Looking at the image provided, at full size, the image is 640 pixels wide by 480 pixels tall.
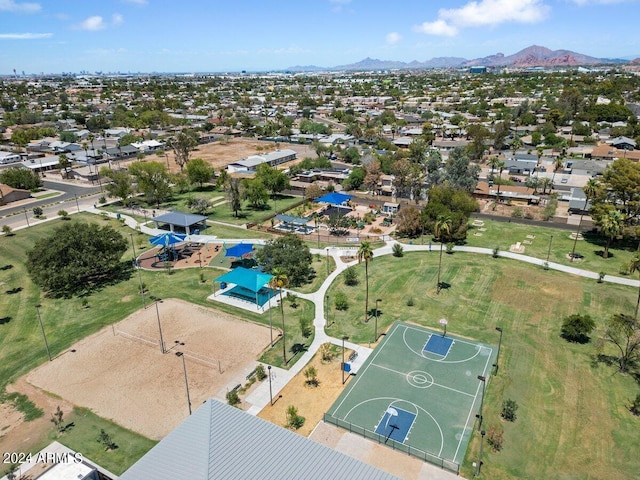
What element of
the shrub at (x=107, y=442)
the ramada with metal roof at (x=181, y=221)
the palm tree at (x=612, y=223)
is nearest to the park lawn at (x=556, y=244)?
the palm tree at (x=612, y=223)

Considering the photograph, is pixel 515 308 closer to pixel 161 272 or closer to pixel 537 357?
pixel 537 357

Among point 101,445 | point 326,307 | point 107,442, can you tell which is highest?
point 107,442

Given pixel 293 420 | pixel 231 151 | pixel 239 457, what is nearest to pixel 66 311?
pixel 293 420

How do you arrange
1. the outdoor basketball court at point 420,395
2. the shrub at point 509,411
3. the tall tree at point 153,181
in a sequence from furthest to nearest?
the tall tree at point 153,181
the shrub at point 509,411
the outdoor basketball court at point 420,395

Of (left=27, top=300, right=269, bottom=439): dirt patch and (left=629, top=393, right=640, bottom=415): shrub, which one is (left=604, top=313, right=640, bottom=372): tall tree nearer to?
(left=629, top=393, right=640, bottom=415): shrub

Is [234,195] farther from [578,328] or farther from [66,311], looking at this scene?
[578,328]

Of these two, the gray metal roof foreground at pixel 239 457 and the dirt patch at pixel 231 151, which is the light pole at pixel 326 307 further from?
the dirt patch at pixel 231 151

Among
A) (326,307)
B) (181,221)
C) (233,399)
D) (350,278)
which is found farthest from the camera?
(181,221)

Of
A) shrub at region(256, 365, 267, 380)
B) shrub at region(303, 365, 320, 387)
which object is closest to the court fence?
shrub at region(303, 365, 320, 387)
